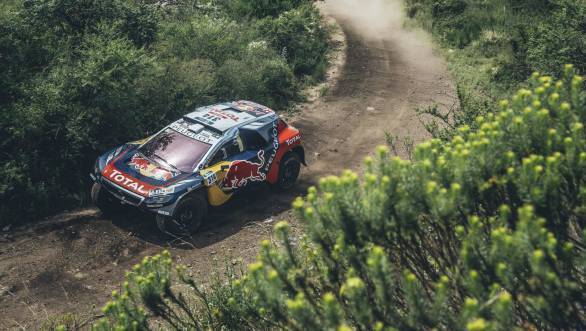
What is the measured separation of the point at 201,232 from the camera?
11141 millimetres

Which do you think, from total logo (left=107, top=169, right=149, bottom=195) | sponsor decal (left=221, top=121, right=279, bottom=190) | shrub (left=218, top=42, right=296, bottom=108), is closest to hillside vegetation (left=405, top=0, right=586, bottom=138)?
sponsor decal (left=221, top=121, right=279, bottom=190)

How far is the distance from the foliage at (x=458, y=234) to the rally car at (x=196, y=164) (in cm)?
470

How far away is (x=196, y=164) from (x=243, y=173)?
3.36 ft

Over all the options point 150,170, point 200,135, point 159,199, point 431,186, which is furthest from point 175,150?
point 431,186

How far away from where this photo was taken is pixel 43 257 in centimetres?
1019

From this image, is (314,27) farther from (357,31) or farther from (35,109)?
(35,109)

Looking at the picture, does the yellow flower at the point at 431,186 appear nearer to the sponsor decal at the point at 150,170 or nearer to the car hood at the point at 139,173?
the car hood at the point at 139,173

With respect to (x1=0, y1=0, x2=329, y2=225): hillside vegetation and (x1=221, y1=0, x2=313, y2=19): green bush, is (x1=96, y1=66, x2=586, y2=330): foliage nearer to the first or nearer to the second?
(x1=0, y1=0, x2=329, y2=225): hillside vegetation

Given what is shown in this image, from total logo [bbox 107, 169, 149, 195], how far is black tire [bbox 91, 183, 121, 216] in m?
0.59

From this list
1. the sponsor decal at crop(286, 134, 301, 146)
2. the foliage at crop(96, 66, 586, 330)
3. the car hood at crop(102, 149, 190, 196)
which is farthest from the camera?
the sponsor decal at crop(286, 134, 301, 146)

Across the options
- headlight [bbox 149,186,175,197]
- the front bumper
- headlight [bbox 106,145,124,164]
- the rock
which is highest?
headlight [bbox 149,186,175,197]

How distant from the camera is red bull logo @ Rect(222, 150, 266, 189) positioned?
11.2 m

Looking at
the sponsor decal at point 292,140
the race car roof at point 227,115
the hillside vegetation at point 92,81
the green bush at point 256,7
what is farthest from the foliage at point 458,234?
the green bush at point 256,7

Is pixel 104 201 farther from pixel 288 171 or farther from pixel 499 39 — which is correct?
pixel 499 39
